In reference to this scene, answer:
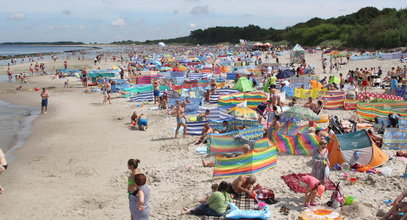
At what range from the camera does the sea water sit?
1206 cm

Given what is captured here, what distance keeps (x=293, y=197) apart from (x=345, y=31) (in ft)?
182

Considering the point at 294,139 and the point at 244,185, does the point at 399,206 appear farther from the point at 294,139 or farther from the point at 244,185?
the point at 294,139

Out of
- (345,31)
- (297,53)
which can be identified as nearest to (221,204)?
(297,53)

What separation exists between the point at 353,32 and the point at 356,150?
44.3 meters

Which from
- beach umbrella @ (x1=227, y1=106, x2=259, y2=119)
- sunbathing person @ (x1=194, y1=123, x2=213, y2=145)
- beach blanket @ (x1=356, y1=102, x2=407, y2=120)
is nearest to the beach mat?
beach umbrella @ (x1=227, y1=106, x2=259, y2=119)

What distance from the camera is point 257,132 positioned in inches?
361

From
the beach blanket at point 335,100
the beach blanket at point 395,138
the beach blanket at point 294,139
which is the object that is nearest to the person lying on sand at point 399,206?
the beach blanket at point 294,139

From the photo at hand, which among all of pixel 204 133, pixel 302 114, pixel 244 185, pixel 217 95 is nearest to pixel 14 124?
pixel 217 95

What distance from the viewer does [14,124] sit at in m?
15.2

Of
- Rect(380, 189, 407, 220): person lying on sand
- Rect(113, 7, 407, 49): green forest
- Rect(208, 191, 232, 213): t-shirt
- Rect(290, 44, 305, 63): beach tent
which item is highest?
Rect(113, 7, 407, 49): green forest

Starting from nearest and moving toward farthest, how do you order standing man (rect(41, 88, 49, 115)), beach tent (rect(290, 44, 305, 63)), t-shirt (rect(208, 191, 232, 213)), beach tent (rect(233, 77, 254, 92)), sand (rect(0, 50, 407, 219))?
t-shirt (rect(208, 191, 232, 213)) < sand (rect(0, 50, 407, 219)) < standing man (rect(41, 88, 49, 115)) < beach tent (rect(233, 77, 254, 92)) < beach tent (rect(290, 44, 305, 63))

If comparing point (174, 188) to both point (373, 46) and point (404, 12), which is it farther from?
point (404, 12)

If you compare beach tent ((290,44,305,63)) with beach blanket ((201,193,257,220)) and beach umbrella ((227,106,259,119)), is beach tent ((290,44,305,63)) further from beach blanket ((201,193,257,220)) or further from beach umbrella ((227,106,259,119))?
beach blanket ((201,193,257,220))

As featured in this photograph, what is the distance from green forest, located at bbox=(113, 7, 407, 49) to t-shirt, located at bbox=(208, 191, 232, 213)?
1464 inches
